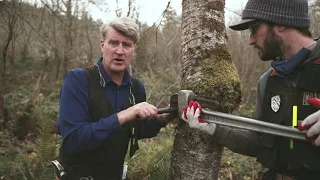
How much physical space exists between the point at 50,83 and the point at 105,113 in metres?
13.5

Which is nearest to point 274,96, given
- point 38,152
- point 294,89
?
point 294,89

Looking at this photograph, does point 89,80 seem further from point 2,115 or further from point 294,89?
point 2,115

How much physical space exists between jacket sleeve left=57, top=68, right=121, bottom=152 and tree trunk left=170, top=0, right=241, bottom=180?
2.22ft

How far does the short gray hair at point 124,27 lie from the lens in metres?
2.37

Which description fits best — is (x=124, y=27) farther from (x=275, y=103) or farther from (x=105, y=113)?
(x=275, y=103)

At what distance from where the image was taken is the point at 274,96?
80.6 inches

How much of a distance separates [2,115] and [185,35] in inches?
279

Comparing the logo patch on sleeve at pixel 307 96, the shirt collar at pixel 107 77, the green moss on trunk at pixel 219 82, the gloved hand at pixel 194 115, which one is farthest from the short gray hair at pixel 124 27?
the logo patch on sleeve at pixel 307 96

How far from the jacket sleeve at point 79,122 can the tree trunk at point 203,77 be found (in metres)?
0.68

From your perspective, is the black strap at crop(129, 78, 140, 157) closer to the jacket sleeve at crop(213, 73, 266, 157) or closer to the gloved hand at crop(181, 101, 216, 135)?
the gloved hand at crop(181, 101, 216, 135)

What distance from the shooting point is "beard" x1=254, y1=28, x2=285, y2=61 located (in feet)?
6.59

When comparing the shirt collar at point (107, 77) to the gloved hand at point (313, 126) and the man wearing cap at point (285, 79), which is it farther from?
the gloved hand at point (313, 126)

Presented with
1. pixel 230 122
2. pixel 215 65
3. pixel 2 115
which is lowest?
pixel 2 115

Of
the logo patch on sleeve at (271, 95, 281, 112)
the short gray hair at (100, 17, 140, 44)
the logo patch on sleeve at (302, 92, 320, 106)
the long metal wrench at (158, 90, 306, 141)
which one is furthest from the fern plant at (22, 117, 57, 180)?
the logo patch on sleeve at (302, 92, 320, 106)
